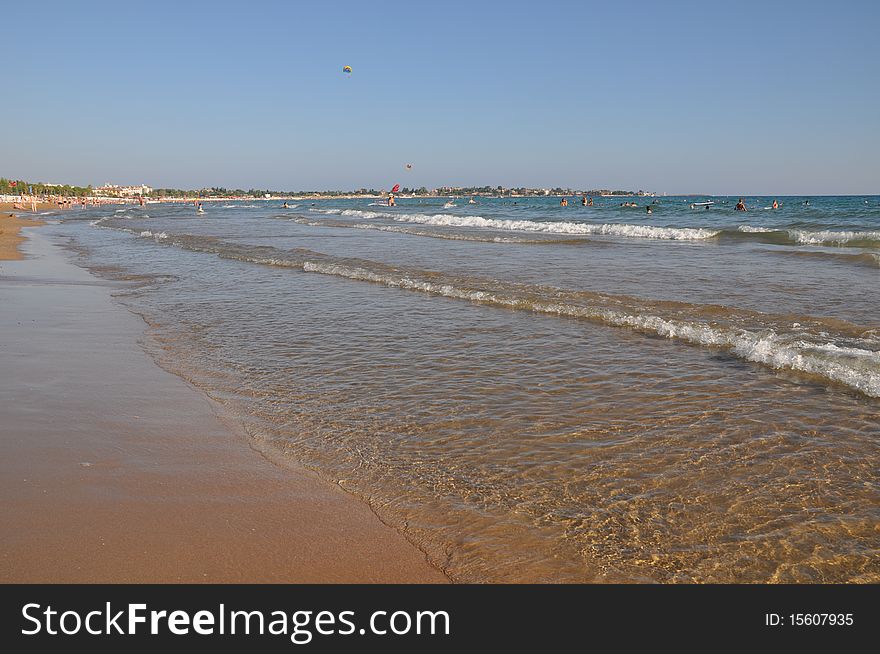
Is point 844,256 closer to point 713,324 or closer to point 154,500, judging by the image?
point 713,324

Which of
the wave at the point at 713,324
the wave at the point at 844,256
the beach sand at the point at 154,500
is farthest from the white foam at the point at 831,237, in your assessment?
the beach sand at the point at 154,500

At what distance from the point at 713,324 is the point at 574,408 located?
13.5 ft

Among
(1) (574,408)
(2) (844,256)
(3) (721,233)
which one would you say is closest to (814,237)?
(3) (721,233)

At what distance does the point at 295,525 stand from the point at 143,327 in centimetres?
689

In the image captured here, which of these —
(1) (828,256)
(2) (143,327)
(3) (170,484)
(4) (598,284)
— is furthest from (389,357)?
(1) (828,256)

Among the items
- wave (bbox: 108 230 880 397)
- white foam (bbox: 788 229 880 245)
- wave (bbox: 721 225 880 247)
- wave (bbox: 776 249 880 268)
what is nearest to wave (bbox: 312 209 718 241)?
wave (bbox: 721 225 880 247)

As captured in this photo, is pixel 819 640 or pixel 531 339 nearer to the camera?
pixel 819 640

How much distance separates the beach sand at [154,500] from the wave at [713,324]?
17.2 feet

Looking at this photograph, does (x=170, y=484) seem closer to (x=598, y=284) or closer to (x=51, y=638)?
(x=51, y=638)

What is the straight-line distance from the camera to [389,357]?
291 inches

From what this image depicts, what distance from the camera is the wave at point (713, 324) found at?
6531mm

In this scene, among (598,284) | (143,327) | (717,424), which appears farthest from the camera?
(598,284)

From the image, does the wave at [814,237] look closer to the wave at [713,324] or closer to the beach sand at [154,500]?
the wave at [713,324]

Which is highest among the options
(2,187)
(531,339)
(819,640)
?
(2,187)
